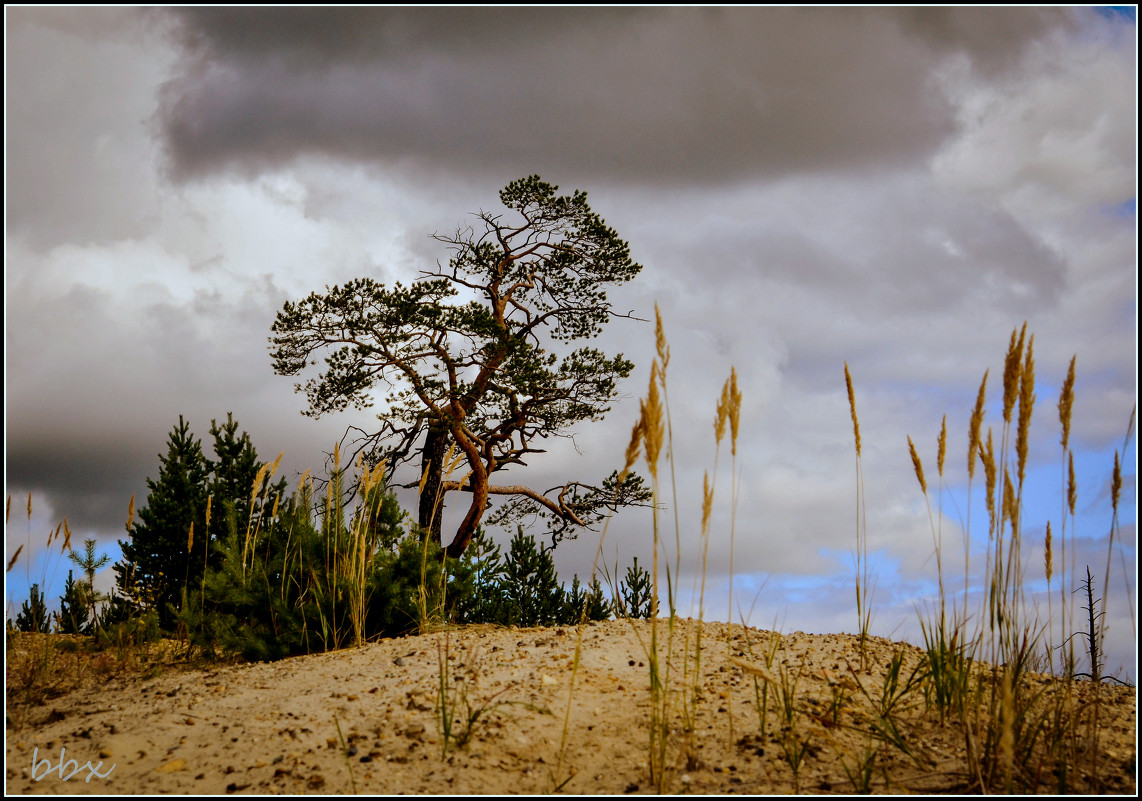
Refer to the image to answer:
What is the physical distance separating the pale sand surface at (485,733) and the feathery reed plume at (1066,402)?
1273mm

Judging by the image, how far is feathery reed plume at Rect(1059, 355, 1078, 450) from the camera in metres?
2.93

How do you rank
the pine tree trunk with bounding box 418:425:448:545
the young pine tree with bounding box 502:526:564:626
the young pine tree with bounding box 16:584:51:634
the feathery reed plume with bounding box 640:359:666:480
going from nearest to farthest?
the feathery reed plume with bounding box 640:359:666:480
the young pine tree with bounding box 16:584:51:634
the young pine tree with bounding box 502:526:564:626
the pine tree trunk with bounding box 418:425:448:545

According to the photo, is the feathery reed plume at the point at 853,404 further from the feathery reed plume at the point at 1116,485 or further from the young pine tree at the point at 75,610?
the young pine tree at the point at 75,610

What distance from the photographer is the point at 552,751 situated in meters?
3.10

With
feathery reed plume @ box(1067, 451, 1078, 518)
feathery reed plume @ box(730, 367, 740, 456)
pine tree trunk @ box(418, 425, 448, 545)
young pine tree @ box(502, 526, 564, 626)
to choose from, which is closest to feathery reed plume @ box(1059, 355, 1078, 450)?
feathery reed plume @ box(1067, 451, 1078, 518)

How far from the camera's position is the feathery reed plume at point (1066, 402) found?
2.93m

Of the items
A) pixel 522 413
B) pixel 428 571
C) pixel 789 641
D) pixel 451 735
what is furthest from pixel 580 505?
pixel 451 735

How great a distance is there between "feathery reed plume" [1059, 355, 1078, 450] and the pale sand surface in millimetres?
1273

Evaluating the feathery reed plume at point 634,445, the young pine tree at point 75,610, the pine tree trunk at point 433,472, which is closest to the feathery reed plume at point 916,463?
the feathery reed plume at point 634,445

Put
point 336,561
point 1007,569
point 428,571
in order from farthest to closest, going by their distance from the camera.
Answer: point 428,571 → point 336,561 → point 1007,569

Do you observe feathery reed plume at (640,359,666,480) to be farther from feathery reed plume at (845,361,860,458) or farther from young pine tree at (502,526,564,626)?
young pine tree at (502,526,564,626)

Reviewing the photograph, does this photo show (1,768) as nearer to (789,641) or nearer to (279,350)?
(789,641)

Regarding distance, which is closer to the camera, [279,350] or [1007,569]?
[1007,569]

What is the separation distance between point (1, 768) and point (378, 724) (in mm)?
1466
